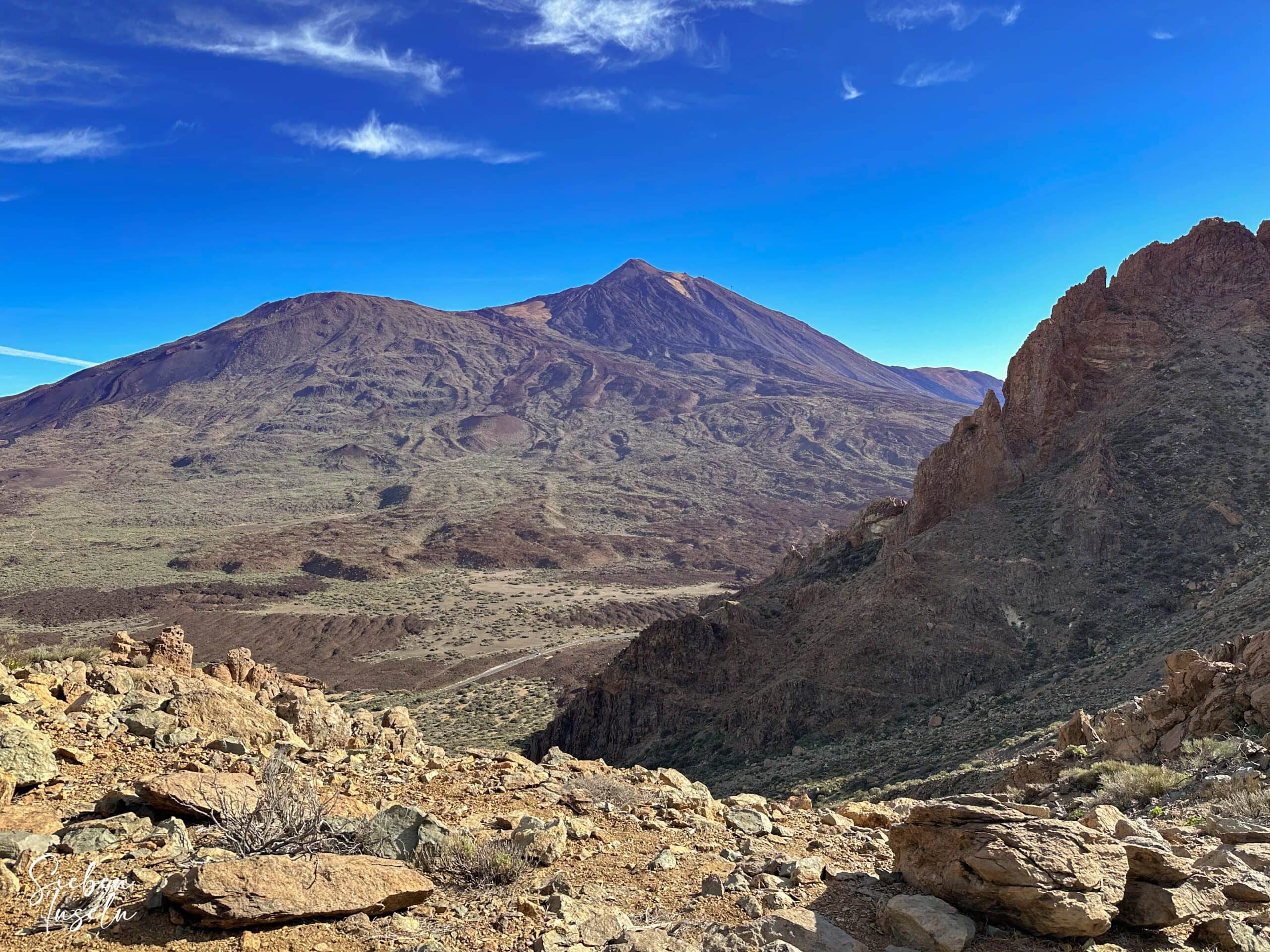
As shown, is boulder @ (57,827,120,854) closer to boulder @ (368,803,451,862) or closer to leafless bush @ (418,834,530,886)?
boulder @ (368,803,451,862)

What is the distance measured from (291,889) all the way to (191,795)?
223 centimetres

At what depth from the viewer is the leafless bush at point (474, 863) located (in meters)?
5.22

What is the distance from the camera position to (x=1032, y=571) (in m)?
25.1

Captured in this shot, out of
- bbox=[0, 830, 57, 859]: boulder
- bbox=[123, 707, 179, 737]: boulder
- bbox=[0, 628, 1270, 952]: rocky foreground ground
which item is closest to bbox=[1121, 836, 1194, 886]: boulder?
bbox=[0, 628, 1270, 952]: rocky foreground ground

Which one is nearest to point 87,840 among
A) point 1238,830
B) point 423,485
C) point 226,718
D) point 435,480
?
point 226,718

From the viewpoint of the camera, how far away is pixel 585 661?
4922 centimetres

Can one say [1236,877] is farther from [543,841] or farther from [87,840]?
[87,840]

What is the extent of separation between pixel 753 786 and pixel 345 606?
57.3m

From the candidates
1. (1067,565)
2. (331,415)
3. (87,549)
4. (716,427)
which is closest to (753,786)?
(1067,565)

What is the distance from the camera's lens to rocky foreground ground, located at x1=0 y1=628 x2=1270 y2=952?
437 cm

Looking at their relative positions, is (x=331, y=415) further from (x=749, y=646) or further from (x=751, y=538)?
(x=749, y=646)

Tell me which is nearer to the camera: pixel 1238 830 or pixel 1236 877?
pixel 1236 877

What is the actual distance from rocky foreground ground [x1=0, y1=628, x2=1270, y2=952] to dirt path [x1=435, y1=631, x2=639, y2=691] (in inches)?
1528

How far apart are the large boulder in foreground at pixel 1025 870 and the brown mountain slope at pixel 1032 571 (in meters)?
12.9
